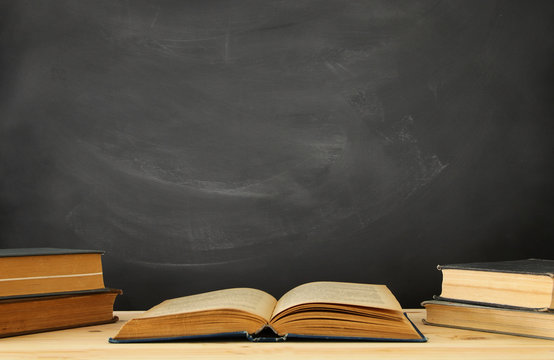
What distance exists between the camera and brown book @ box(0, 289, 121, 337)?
93 cm

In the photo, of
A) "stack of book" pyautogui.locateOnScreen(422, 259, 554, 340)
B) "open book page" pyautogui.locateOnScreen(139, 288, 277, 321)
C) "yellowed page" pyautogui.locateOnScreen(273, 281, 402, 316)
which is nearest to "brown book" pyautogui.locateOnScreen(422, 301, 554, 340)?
"stack of book" pyautogui.locateOnScreen(422, 259, 554, 340)

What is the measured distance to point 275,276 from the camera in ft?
4.49

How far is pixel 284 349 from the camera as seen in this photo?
33.7 inches

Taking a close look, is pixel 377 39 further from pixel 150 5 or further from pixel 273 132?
pixel 150 5

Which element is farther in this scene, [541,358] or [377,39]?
[377,39]

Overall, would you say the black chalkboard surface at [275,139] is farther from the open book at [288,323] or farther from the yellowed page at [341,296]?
the open book at [288,323]

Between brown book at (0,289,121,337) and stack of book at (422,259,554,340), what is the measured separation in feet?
2.06

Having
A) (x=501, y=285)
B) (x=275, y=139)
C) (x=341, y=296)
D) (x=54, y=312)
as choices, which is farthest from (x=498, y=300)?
(x=54, y=312)

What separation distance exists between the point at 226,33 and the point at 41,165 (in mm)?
558

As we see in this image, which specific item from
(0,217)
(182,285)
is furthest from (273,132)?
(0,217)

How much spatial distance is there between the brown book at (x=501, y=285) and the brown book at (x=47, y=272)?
671 millimetres

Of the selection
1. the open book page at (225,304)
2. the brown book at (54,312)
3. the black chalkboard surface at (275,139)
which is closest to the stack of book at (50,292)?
the brown book at (54,312)

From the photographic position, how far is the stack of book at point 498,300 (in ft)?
2.99

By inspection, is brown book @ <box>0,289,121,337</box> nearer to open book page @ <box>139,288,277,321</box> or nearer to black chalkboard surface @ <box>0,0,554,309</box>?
open book page @ <box>139,288,277,321</box>
